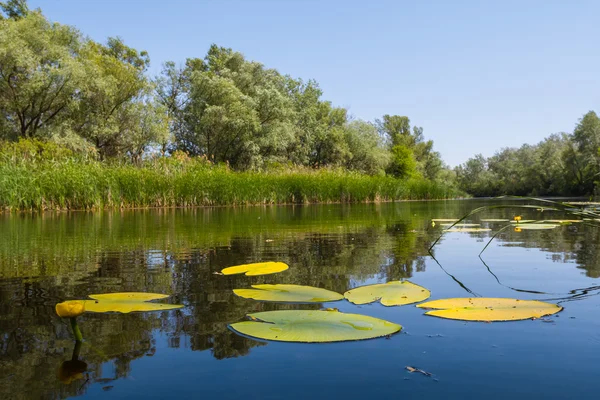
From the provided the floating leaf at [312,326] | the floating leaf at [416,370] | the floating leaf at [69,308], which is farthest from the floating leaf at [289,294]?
the floating leaf at [69,308]

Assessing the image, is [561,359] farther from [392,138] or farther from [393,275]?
[392,138]

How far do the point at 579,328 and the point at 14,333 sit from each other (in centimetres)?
206

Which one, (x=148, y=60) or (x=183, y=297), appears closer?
(x=183, y=297)

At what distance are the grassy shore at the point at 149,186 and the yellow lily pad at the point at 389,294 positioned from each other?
12.4 metres

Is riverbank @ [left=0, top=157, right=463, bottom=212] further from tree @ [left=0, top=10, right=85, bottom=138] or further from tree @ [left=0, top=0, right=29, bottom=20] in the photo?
tree @ [left=0, top=0, right=29, bottom=20]

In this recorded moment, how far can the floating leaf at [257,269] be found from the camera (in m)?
2.97

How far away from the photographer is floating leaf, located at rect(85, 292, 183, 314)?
6.61ft

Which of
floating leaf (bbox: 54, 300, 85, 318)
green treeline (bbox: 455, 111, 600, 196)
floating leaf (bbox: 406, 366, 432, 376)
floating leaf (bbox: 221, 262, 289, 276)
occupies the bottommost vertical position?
floating leaf (bbox: 406, 366, 432, 376)

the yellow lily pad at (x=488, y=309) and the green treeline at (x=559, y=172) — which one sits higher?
the green treeline at (x=559, y=172)

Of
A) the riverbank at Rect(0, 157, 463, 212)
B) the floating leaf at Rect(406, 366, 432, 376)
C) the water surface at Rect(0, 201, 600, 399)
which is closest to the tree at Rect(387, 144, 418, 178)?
the riverbank at Rect(0, 157, 463, 212)

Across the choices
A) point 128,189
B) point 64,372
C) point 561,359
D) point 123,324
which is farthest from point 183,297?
point 128,189

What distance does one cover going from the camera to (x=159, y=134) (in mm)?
27672

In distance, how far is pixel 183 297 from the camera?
7.64ft

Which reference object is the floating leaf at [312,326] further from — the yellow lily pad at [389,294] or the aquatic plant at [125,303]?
the aquatic plant at [125,303]
